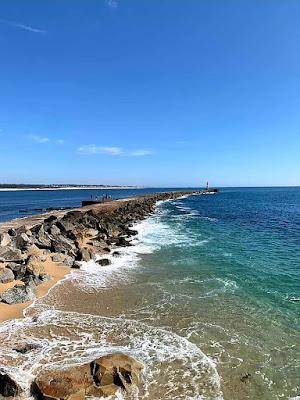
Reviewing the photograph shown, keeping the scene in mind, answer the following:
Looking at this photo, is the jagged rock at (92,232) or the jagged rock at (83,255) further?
the jagged rock at (92,232)

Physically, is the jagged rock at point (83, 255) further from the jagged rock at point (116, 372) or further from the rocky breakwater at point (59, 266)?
the jagged rock at point (116, 372)

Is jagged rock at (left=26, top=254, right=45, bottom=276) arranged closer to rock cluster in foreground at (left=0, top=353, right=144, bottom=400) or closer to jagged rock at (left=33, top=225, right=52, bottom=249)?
jagged rock at (left=33, top=225, right=52, bottom=249)

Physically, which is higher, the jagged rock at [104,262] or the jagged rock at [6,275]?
the jagged rock at [6,275]

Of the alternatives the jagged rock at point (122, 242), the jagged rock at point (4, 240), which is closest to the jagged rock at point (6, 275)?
the jagged rock at point (4, 240)

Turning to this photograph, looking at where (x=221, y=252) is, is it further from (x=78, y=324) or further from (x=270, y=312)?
(x=78, y=324)

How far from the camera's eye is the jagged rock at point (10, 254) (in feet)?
64.1

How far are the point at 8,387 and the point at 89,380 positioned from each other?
193 centimetres

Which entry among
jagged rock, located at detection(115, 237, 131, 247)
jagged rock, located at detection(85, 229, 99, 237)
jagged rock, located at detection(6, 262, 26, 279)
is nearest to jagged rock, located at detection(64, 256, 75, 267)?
jagged rock, located at detection(6, 262, 26, 279)

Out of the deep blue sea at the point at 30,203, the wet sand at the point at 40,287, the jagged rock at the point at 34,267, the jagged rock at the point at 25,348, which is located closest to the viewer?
the jagged rock at the point at 25,348

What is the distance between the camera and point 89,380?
882cm

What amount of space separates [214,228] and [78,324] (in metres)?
27.6

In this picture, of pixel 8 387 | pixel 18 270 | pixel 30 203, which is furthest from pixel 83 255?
pixel 30 203

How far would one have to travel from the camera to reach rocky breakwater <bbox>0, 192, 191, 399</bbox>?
8525 millimetres

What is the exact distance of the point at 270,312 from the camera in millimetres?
13914
